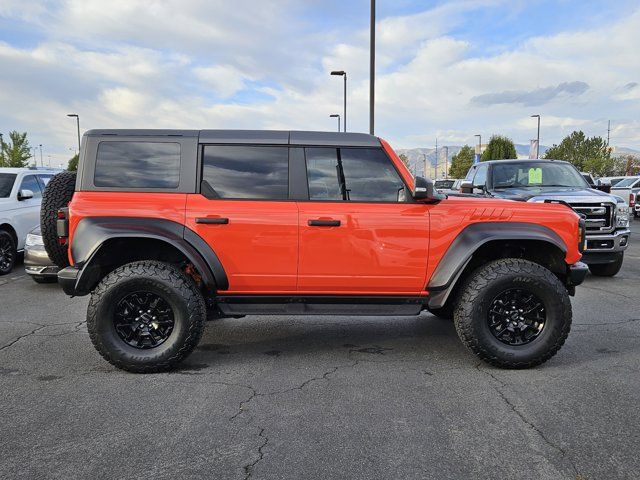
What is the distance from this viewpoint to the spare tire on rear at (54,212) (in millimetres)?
4406

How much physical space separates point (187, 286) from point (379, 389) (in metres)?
1.68

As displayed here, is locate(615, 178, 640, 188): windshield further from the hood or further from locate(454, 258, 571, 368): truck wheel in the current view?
→ locate(454, 258, 571, 368): truck wheel

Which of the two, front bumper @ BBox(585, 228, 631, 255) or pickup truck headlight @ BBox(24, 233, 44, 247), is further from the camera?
front bumper @ BBox(585, 228, 631, 255)

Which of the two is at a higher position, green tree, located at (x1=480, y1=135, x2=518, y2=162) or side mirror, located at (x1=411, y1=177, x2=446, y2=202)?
green tree, located at (x1=480, y1=135, x2=518, y2=162)

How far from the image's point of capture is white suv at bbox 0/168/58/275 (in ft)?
28.5

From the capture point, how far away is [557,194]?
7.84 metres

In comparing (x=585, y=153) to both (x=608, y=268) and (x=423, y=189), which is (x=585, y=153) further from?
(x=423, y=189)

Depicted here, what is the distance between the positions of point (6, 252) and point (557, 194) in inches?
363

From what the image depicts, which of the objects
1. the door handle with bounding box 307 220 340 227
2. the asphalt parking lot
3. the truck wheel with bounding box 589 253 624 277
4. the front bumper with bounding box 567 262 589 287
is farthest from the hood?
the door handle with bounding box 307 220 340 227

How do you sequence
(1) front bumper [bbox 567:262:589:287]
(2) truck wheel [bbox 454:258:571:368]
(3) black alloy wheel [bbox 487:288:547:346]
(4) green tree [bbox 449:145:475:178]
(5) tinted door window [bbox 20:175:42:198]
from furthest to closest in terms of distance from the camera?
(4) green tree [bbox 449:145:475:178], (5) tinted door window [bbox 20:175:42:198], (1) front bumper [bbox 567:262:589:287], (3) black alloy wheel [bbox 487:288:547:346], (2) truck wheel [bbox 454:258:571:368]

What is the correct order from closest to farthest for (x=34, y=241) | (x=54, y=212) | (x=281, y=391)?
(x=281, y=391), (x=54, y=212), (x=34, y=241)

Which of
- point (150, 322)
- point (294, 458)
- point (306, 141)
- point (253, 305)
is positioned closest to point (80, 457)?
point (294, 458)

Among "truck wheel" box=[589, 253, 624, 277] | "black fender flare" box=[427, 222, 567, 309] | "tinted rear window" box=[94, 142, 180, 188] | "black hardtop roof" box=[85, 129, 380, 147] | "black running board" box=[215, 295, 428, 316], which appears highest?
"black hardtop roof" box=[85, 129, 380, 147]

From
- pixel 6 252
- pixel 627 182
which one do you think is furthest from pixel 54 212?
pixel 627 182
